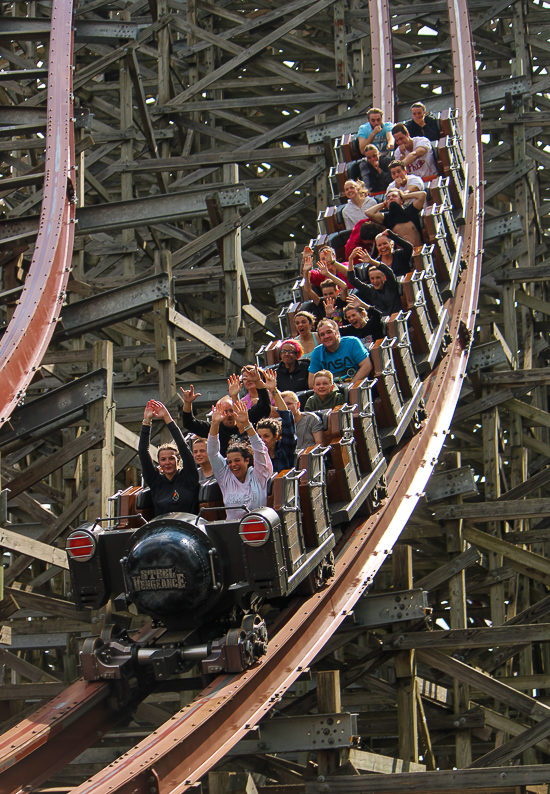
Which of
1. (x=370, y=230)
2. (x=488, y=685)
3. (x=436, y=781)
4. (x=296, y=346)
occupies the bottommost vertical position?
(x=436, y=781)

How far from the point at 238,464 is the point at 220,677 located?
3.23 ft

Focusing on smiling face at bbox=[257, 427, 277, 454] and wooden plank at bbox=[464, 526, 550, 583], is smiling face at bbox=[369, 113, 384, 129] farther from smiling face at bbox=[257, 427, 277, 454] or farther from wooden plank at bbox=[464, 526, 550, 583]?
smiling face at bbox=[257, 427, 277, 454]

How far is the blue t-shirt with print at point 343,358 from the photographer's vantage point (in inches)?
260

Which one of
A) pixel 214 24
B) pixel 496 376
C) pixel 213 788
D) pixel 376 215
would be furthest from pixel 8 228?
pixel 214 24

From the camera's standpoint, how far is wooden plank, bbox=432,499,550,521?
24.9 ft

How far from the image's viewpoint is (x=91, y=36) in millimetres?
9312

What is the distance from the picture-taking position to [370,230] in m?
8.44

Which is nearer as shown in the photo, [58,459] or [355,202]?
[58,459]

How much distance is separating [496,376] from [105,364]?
130 inches

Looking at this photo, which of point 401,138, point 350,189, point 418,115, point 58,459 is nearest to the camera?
point 58,459

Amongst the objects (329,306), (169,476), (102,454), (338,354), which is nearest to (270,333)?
(329,306)

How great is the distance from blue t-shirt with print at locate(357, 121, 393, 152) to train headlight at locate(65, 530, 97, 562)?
6013mm

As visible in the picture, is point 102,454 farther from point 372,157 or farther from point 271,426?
point 372,157

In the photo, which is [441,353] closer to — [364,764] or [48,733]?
[364,764]
